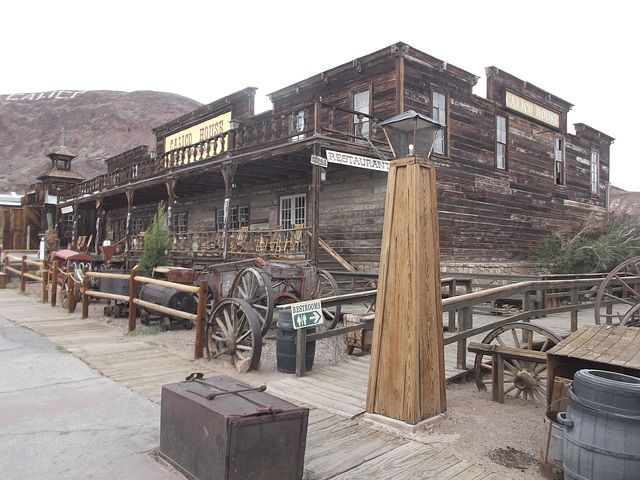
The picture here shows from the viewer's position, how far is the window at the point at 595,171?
73.7ft

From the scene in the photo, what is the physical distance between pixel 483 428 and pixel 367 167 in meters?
8.45

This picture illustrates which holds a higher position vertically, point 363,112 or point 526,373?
point 363,112

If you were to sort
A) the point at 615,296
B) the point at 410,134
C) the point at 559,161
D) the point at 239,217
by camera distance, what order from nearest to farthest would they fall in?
the point at 410,134, the point at 615,296, the point at 239,217, the point at 559,161

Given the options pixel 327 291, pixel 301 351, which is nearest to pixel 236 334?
pixel 301 351

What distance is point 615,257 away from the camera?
17.2 metres

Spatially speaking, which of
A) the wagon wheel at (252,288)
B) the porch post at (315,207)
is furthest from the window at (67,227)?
the wagon wheel at (252,288)

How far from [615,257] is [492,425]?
15116mm

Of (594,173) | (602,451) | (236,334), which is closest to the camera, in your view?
(602,451)

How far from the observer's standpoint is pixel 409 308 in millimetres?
4488

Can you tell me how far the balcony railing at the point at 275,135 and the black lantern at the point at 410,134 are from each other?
7321 millimetres

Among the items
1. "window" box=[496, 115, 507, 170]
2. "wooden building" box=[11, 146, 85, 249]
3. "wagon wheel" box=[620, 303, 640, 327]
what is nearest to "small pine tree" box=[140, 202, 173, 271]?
"window" box=[496, 115, 507, 170]

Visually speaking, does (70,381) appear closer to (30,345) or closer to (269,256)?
(30,345)

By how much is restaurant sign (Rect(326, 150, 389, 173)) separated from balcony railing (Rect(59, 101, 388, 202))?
607 mm

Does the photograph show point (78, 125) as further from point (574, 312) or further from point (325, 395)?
point (325, 395)
